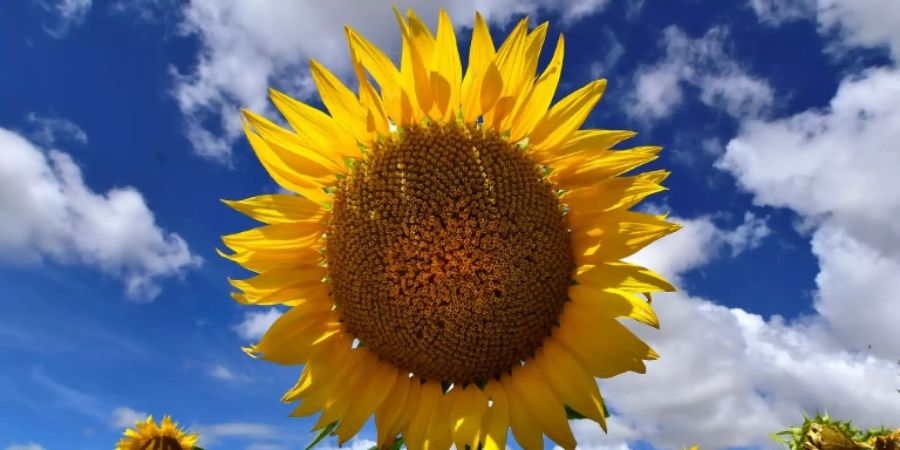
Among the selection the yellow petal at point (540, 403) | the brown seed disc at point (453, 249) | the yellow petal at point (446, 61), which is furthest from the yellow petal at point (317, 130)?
the yellow petal at point (540, 403)

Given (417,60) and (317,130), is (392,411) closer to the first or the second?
(317,130)

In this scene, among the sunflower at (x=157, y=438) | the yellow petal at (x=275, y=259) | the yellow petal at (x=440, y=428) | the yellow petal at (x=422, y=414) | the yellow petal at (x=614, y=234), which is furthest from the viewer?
the sunflower at (x=157, y=438)

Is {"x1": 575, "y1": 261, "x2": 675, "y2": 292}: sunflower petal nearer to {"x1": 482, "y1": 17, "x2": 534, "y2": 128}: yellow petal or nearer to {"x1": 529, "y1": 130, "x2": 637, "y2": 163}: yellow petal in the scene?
{"x1": 529, "y1": 130, "x2": 637, "y2": 163}: yellow petal

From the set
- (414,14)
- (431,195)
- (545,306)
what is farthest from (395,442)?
(414,14)

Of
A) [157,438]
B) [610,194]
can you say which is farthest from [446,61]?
[157,438]

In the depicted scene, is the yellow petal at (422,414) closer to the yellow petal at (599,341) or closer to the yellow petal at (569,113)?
the yellow petal at (599,341)

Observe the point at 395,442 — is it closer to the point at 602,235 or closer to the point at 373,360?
the point at 373,360
